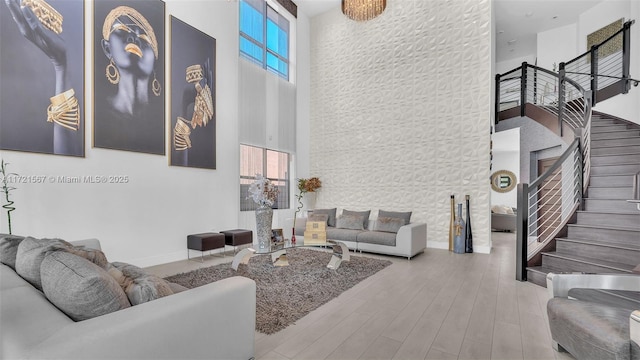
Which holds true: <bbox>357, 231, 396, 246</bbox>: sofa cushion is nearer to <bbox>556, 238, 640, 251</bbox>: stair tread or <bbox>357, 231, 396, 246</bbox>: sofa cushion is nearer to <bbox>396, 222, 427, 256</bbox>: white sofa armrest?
<bbox>396, 222, 427, 256</bbox>: white sofa armrest

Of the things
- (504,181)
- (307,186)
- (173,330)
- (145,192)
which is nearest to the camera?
(173,330)

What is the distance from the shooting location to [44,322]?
1122 mm

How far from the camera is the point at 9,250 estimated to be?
184 centimetres

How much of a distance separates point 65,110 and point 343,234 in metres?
4.45

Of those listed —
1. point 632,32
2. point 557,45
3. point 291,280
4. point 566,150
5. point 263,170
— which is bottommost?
point 291,280

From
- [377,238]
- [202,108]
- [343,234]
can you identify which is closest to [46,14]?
[202,108]

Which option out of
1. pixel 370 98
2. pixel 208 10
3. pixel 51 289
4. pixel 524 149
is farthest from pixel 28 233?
pixel 524 149

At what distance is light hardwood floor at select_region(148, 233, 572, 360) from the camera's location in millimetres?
2098

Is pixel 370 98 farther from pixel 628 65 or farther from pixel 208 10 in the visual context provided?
pixel 628 65

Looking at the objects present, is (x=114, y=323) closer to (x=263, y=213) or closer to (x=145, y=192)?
(x=263, y=213)

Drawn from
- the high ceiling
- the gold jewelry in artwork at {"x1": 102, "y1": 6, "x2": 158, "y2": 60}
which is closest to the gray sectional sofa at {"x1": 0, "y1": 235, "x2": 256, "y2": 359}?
the gold jewelry in artwork at {"x1": 102, "y1": 6, "x2": 158, "y2": 60}

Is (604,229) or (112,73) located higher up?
(112,73)

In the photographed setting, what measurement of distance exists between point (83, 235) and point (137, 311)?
3.31m

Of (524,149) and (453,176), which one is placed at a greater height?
(524,149)
